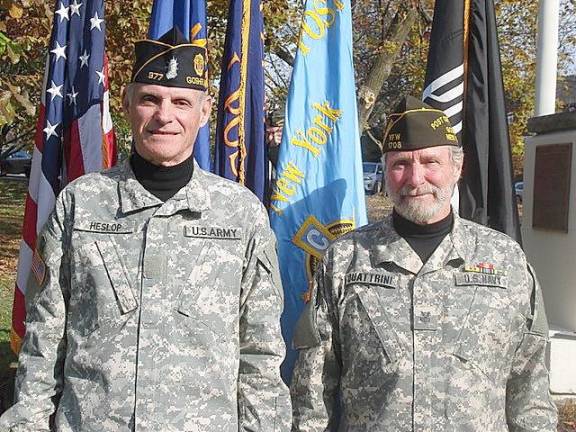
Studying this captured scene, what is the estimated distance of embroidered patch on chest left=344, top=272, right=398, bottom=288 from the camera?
2354mm

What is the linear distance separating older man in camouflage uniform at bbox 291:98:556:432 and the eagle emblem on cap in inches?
25.6

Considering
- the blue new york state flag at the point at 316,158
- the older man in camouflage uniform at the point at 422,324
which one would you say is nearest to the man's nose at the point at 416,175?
the older man in camouflage uniform at the point at 422,324

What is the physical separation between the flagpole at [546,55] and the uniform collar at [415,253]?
4.06 metres

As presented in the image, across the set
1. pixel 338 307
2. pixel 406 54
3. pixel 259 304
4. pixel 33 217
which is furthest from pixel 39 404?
pixel 406 54

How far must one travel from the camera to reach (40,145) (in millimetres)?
3998

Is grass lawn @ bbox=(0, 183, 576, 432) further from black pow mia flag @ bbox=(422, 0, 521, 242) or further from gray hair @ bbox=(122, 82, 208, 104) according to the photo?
gray hair @ bbox=(122, 82, 208, 104)

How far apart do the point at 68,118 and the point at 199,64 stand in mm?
1762

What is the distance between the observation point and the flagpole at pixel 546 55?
595cm

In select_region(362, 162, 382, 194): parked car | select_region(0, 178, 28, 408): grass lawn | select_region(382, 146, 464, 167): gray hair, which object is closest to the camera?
select_region(382, 146, 464, 167): gray hair

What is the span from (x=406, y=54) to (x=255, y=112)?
1495 centimetres

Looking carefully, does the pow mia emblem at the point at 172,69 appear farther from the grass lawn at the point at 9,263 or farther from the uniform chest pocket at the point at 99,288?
the grass lawn at the point at 9,263

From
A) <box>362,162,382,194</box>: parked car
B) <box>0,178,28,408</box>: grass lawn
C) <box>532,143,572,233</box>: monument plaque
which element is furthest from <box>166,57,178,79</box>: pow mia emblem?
<box>362,162,382,194</box>: parked car

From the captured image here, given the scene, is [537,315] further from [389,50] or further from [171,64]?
[389,50]

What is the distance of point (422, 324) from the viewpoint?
2293mm
